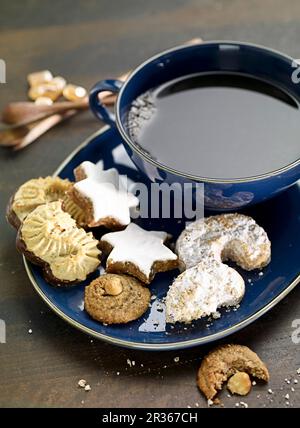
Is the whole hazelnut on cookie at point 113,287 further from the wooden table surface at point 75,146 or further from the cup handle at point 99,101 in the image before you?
the cup handle at point 99,101

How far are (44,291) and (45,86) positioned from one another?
2.03 feet

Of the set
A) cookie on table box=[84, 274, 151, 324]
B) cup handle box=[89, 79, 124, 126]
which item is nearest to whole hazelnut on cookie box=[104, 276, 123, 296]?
cookie on table box=[84, 274, 151, 324]

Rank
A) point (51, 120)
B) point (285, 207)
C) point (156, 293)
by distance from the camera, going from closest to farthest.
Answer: point (156, 293) < point (285, 207) < point (51, 120)

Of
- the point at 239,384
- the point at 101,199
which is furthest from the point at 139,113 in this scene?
the point at 239,384

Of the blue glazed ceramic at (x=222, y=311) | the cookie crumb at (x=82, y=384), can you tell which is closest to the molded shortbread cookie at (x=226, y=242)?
the blue glazed ceramic at (x=222, y=311)

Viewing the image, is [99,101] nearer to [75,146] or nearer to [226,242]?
[75,146]

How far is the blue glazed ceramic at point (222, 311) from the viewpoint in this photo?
3.99 feet

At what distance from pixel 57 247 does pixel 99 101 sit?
0.36 metres

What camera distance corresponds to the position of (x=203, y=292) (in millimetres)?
1238

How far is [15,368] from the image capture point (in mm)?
1271

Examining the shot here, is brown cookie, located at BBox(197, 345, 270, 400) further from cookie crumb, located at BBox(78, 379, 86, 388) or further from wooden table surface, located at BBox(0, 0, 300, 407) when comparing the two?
cookie crumb, located at BBox(78, 379, 86, 388)

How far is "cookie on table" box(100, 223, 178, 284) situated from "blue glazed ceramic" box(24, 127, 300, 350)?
0.03 metres
